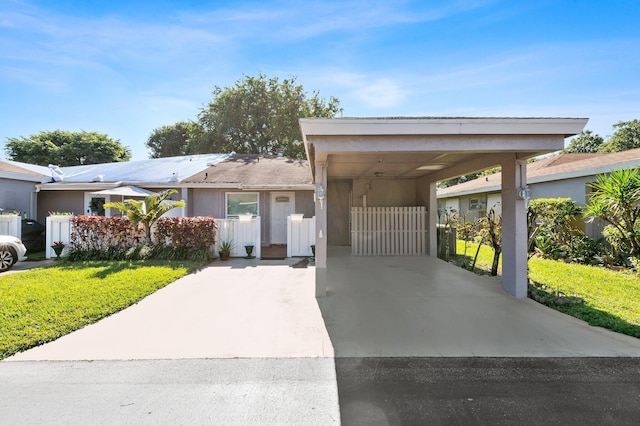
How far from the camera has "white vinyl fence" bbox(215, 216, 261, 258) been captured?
9.88 metres

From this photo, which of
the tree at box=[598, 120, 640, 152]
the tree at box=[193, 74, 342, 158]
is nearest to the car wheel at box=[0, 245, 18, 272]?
the tree at box=[193, 74, 342, 158]

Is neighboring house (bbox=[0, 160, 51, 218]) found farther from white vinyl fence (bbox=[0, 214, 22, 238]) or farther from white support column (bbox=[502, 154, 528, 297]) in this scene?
white support column (bbox=[502, 154, 528, 297])

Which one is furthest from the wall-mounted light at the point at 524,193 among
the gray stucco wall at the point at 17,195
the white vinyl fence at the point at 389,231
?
the gray stucco wall at the point at 17,195

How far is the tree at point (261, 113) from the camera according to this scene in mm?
23875

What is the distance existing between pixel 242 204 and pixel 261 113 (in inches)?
573

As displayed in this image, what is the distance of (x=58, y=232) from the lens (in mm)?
9484

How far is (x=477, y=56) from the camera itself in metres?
8.60

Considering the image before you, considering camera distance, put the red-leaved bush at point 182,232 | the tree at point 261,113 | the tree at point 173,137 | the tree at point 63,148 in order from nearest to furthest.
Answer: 1. the red-leaved bush at point 182,232
2. the tree at point 261,113
3. the tree at point 63,148
4. the tree at point 173,137

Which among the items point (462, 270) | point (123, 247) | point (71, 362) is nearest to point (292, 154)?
point (123, 247)

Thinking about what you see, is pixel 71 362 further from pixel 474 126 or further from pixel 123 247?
pixel 123 247

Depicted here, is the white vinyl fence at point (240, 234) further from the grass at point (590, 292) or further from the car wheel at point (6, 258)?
the grass at point (590, 292)

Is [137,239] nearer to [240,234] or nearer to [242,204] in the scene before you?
[240,234]

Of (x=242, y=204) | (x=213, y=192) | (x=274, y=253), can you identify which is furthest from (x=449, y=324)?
(x=213, y=192)

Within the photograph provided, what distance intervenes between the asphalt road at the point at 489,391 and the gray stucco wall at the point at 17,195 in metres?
13.9
